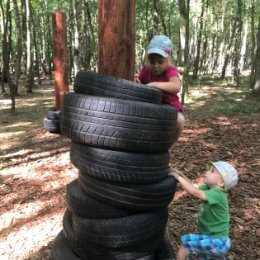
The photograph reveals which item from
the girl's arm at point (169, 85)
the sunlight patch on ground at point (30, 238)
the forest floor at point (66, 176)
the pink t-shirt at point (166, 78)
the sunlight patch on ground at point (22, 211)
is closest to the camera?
the girl's arm at point (169, 85)

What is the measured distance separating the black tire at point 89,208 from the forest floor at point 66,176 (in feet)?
4.12

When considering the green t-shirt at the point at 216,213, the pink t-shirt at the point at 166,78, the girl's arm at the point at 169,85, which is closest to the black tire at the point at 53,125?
the pink t-shirt at the point at 166,78

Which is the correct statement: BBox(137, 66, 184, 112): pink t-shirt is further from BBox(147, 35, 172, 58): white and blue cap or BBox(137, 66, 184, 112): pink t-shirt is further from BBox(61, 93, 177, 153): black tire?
BBox(61, 93, 177, 153): black tire

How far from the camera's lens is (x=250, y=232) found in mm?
4926

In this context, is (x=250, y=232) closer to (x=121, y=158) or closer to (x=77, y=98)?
(x=121, y=158)

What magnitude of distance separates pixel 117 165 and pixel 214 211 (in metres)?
1.17

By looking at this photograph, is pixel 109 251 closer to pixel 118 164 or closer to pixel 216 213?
pixel 118 164

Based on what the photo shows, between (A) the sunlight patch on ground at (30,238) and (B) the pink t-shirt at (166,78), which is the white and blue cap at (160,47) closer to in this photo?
(B) the pink t-shirt at (166,78)

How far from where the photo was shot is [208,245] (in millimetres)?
3527

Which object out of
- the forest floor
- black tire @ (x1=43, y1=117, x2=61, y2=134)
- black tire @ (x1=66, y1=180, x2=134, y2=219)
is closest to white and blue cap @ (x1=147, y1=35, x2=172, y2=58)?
black tire @ (x1=66, y1=180, x2=134, y2=219)

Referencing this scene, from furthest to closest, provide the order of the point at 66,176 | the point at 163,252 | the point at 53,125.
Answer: the point at 66,176, the point at 53,125, the point at 163,252

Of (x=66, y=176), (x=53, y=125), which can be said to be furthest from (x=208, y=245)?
(x=66, y=176)

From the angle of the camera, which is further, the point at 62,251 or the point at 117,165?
the point at 62,251

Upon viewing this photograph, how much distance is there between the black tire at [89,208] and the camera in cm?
350
